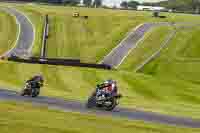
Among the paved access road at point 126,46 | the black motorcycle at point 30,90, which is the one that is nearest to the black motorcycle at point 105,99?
the black motorcycle at point 30,90

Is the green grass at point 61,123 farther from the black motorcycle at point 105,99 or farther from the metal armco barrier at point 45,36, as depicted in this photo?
the metal armco barrier at point 45,36

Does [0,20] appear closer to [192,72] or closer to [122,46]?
[122,46]

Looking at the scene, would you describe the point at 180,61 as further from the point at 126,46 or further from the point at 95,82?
the point at 95,82

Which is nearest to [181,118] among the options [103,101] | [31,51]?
[103,101]

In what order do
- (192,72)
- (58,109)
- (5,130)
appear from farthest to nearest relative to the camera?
(192,72) → (58,109) → (5,130)

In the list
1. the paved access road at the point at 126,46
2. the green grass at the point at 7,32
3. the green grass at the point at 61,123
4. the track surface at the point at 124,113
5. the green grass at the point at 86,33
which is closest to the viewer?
the green grass at the point at 61,123

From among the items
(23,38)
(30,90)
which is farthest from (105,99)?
(23,38)
